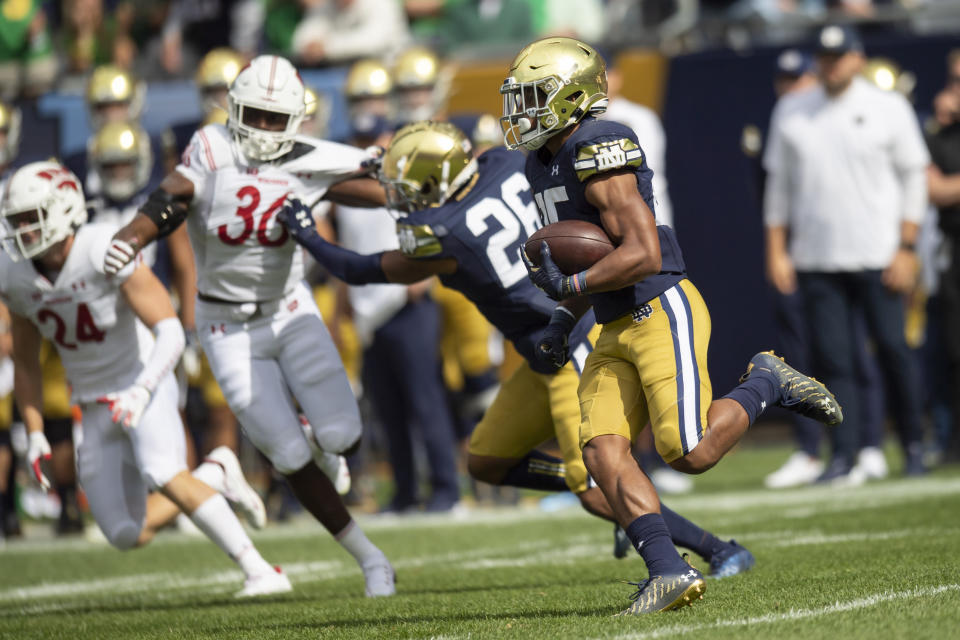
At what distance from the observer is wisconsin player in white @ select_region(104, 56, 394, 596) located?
5020 mm

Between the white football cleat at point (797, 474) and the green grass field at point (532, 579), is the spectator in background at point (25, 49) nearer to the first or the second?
the green grass field at point (532, 579)

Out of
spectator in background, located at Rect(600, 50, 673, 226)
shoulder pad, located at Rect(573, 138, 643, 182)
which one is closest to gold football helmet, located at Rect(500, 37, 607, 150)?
shoulder pad, located at Rect(573, 138, 643, 182)

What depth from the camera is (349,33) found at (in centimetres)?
955

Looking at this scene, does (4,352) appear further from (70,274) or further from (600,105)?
(600,105)

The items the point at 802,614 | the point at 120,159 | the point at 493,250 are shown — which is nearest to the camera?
the point at 802,614

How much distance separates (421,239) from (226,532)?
1.28m

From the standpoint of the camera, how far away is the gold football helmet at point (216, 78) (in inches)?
302

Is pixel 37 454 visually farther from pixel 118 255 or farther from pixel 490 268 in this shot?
pixel 490 268

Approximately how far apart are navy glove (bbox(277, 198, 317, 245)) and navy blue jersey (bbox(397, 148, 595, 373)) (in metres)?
0.34

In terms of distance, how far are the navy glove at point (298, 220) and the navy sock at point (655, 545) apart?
159 cm

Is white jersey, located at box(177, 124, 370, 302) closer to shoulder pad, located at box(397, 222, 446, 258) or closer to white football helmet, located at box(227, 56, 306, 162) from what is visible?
white football helmet, located at box(227, 56, 306, 162)

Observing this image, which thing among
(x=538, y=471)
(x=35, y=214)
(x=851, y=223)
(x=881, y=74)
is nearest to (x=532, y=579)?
(x=538, y=471)

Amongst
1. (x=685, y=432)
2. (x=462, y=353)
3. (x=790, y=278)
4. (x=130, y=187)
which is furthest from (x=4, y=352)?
(x=685, y=432)

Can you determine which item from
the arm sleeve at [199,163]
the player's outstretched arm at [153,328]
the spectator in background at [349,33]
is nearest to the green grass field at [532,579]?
the player's outstretched arm at [153,328]
